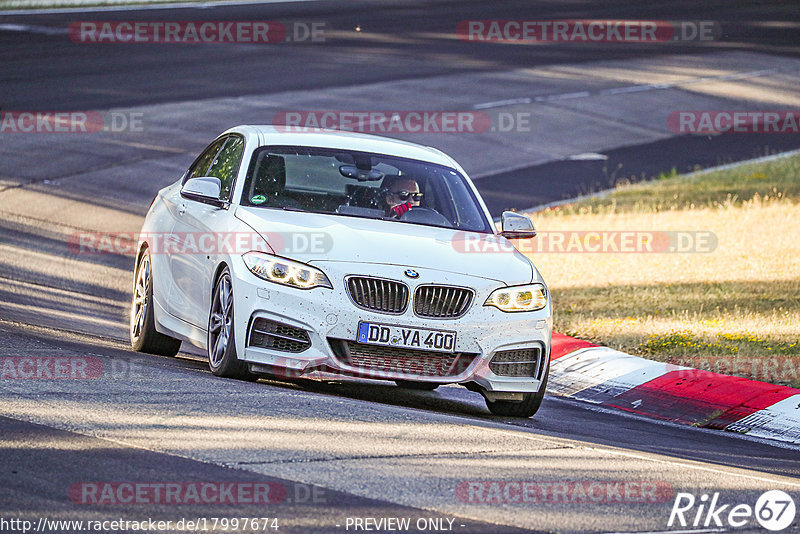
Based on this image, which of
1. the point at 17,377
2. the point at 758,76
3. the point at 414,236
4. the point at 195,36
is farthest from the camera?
the point at 195,36

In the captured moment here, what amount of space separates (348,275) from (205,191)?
1.46m

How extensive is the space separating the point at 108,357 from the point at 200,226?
1089mm

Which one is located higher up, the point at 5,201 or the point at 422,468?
the point at 422,468

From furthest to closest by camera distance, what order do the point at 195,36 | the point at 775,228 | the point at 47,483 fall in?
the point at 195,36 → the point at 775,228 → the point at 47,483

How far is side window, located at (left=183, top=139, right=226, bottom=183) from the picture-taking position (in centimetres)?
1048

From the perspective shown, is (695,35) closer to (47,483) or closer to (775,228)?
(775,228)

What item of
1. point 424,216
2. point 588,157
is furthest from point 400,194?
point 588,157

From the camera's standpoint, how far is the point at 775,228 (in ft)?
56.2

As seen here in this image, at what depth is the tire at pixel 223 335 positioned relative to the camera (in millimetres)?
8438

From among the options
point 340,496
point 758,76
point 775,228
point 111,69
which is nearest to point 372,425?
point 340,496

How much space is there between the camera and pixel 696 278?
14.6 metres

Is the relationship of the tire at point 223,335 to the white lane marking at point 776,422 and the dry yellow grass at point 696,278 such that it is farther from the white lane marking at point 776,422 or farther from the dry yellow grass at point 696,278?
the dry yellow grass at point 696,278

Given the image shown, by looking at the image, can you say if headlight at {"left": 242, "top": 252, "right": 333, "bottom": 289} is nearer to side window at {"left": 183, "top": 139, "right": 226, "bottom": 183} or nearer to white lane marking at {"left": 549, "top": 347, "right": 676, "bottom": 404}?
side window at {"left": 183, "top": 139, "right": 226, "bottom": 183}

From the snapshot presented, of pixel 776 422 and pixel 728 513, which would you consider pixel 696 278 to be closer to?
pixel 776 422
